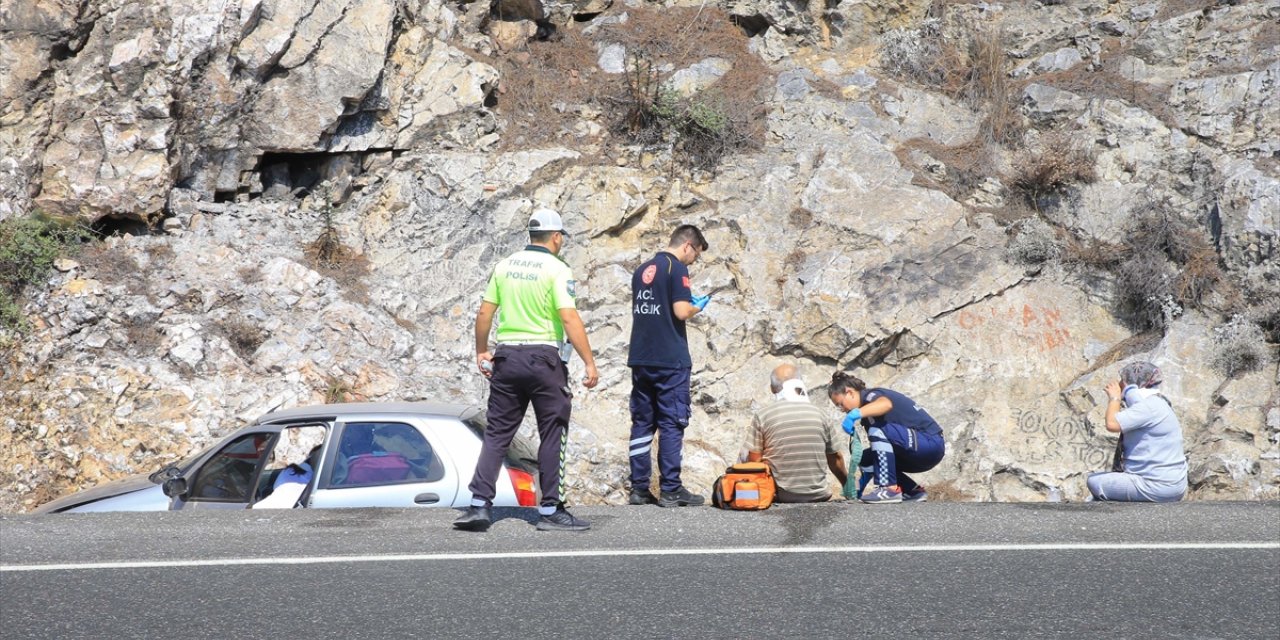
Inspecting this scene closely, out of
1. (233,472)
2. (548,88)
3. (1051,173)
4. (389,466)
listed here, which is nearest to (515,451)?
(389,466)

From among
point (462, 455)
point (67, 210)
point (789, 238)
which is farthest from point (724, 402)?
point (67, 210)

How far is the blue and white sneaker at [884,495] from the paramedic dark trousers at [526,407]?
7.40 ft

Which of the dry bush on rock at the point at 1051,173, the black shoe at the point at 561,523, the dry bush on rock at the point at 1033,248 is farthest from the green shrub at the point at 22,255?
the dry bush on rock at the point at 1051,173

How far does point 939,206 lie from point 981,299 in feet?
4.79

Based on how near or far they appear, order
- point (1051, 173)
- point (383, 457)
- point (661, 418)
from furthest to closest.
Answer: point (1051, 173), point (383, 457), point (661, 418)

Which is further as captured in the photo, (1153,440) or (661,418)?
(1153,440)

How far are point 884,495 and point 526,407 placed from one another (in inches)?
105

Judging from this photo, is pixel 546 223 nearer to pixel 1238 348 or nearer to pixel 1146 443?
pixel 1146 443

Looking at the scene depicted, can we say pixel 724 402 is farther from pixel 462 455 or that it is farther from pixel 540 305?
pixel 540 305

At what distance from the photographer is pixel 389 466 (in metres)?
7.37

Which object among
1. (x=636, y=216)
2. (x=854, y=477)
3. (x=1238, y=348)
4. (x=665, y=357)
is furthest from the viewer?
(x=636, y=216)

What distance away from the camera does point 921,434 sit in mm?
7660

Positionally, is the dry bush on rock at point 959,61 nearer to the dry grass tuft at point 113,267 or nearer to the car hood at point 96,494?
the dry grass tuft at point 113,267

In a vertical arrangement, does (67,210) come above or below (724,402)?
above
